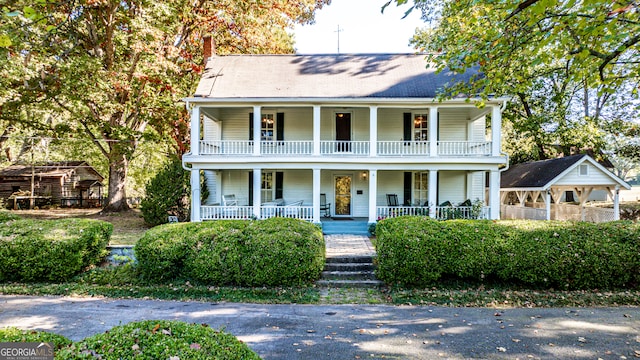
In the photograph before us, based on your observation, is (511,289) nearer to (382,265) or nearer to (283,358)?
(382,265)

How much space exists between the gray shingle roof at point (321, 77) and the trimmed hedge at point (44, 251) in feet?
25.0

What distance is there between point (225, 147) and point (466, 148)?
11.0 meters

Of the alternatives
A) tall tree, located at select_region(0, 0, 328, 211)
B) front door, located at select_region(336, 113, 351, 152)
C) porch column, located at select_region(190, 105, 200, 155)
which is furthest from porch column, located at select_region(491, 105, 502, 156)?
tall tree, located at select_region(0, 0, 328, 211)

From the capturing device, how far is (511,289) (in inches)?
294

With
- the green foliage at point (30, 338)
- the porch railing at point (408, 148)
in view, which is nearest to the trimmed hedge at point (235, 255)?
the green foliage at point (30, 338)

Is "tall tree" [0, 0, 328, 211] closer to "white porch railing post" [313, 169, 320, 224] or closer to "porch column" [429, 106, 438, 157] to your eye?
"white porch railing post" [313, 169, 320, 224]

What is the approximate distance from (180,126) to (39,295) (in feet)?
46.6

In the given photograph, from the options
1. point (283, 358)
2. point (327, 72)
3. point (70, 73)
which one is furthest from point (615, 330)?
point (70, 73)

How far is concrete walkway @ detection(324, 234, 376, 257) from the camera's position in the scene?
9.80 metres

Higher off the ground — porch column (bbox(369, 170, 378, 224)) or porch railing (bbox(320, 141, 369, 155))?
porch railing (bbox(320, 141, 369, 155))

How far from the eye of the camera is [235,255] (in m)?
7.56

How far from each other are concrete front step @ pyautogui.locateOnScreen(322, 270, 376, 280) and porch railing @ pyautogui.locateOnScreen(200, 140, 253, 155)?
7589mm

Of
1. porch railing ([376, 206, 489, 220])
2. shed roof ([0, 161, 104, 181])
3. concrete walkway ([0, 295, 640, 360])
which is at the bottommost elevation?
concrete walkway ([0, 295, 640, 360])

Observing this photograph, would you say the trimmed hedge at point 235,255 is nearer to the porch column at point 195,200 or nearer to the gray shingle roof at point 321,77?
the porch column at point 195,200
